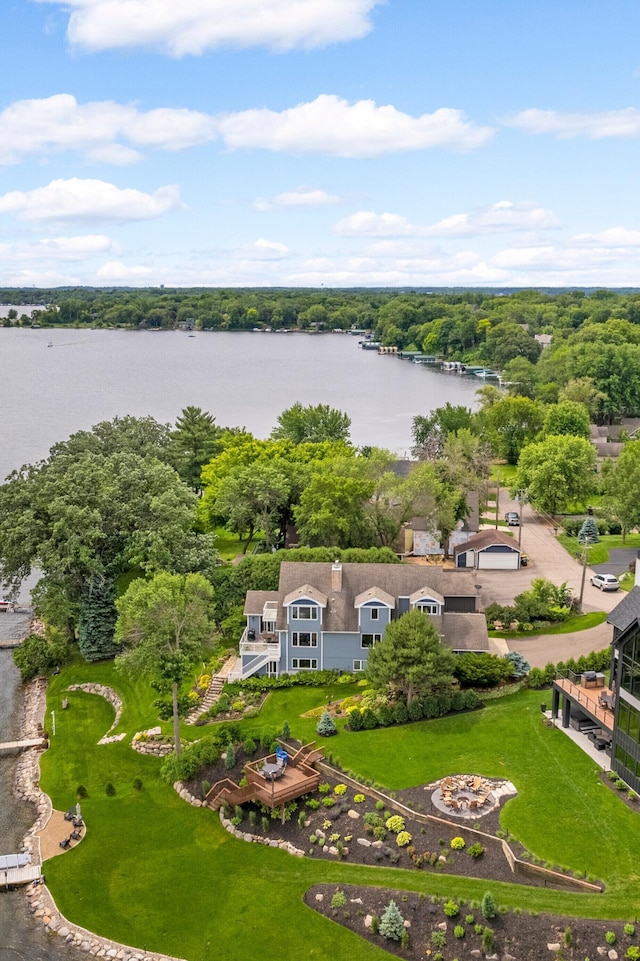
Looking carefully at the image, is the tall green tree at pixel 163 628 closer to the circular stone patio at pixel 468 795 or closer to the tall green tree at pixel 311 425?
the circular stone patio at pixel 468 795

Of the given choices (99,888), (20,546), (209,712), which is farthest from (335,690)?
(20,546)

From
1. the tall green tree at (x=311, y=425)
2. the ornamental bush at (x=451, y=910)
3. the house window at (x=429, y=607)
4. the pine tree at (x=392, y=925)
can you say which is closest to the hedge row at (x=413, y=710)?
the house window at (x=429, y=607)

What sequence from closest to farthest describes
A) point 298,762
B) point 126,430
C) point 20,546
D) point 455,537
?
point 298,762 → point 20,546 → point 455,537 → point 126,430

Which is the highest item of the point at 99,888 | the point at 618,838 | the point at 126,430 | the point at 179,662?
the point at 126,430

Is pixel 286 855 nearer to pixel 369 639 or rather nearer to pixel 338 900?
pixel 338 900

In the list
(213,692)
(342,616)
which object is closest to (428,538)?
(342,616)

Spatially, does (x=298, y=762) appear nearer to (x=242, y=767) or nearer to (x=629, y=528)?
(x=242, y=767)

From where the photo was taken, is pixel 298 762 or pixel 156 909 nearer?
pixel 156 909
